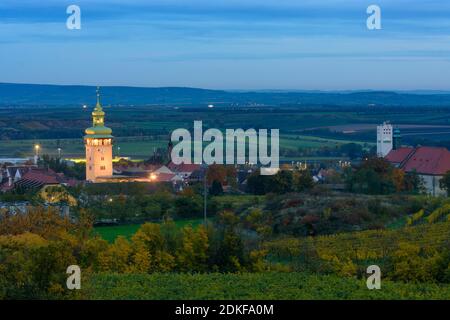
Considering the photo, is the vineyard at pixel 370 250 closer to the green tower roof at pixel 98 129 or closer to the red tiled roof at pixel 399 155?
the red tiled roof at pixel 399 155

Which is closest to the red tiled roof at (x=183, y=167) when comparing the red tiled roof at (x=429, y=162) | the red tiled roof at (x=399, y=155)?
the red tiled roof at (x=399, y=155)

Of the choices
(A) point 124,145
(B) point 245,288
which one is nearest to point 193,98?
(A) point 124,145

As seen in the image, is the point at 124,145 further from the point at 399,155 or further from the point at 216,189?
the point at 216,189

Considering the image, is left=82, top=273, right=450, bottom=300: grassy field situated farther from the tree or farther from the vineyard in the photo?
the tree

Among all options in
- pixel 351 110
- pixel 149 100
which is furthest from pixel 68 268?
pixel 149 100
